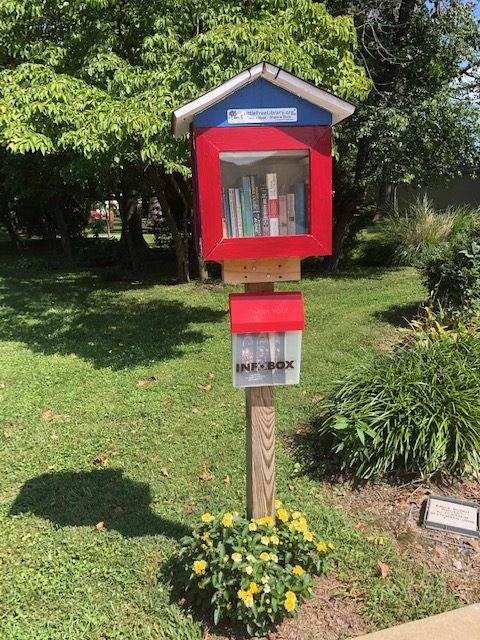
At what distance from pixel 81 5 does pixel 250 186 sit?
477cm

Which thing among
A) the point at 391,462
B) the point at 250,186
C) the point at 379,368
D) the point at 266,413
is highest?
the point at 250,186

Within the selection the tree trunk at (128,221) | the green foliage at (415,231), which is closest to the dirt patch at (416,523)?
the green foliage at (415,231)

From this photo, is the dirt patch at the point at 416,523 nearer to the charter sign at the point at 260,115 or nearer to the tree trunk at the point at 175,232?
the charter sign at the point at 260,115

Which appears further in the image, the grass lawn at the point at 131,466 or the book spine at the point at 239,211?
the grass lawn at the point at 131,466

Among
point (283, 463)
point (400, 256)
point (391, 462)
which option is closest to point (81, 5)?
point (283, 463)

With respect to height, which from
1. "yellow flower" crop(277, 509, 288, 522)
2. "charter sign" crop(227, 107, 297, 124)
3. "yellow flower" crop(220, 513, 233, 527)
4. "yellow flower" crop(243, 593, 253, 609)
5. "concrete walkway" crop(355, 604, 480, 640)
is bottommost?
"concrete walkway" crop(355, 604, 480, 640)

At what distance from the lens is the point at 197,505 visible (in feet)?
10.4

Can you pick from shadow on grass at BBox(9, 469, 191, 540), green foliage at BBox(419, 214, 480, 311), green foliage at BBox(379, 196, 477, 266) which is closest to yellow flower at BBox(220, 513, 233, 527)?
shadow on grass at BBox(9, 469, 191, 540)

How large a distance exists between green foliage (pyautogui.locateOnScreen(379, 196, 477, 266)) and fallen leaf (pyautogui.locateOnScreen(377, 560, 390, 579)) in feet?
28.7

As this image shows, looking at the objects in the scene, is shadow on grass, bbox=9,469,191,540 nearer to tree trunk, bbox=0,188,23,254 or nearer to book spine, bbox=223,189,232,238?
book spine, bbox=223,189,232,238

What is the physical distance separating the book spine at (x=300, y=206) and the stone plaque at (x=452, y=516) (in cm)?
191

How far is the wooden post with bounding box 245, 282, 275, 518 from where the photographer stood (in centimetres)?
229

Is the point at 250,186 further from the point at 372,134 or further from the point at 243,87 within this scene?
the point at 372,134

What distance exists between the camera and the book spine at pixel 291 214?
2109 mm
